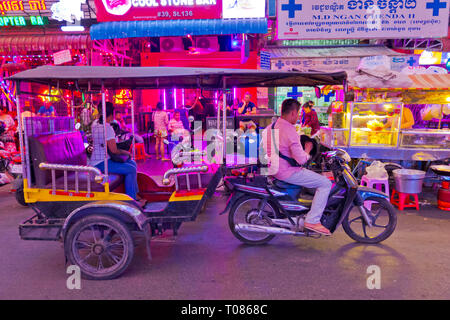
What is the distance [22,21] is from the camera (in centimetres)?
1073

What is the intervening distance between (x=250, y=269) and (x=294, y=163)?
1.38m

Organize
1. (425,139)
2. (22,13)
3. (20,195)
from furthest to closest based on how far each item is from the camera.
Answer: (22,13)
(425,139)
(20,195)

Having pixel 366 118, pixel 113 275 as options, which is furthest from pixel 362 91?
pixel 113 275

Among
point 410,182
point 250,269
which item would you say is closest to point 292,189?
point 250,269

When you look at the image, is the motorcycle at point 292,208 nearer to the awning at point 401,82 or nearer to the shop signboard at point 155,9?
the awning at point 401,82

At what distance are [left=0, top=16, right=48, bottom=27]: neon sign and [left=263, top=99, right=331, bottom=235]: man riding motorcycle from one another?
10277mm

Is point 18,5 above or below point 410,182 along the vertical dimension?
above

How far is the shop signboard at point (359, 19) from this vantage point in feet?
22.9

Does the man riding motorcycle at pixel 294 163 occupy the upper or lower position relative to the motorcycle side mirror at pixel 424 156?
upper

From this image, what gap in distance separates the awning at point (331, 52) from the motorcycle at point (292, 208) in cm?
812

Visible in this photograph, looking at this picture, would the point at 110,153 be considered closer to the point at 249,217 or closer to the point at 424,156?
the point at 249,217

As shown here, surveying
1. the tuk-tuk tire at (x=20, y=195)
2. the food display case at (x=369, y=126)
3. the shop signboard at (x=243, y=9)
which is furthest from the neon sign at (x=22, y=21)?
the food display case at (x=369, y=126)

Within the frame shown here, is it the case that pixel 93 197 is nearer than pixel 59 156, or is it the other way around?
pixel 93 197

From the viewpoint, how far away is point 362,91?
23.8 ft
